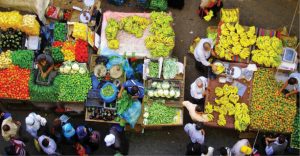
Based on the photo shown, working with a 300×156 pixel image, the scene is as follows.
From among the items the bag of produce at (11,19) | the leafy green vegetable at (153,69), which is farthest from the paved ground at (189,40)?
the bag of produce at (11,19)

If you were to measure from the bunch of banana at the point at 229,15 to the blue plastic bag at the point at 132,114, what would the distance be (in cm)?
289

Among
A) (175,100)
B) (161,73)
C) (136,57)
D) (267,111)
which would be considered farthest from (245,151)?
(136,57)

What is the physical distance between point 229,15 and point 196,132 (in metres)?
3.04

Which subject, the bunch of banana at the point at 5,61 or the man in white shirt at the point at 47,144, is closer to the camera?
the man in white shirt at the point at 47,144

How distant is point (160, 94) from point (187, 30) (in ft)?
7.26

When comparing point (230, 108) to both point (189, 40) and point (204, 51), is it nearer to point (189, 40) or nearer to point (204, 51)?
point (204, 51)

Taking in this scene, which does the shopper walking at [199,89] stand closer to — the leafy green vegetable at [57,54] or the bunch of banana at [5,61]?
the leafy green vegetable at [57,54]

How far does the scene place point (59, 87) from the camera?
9516 millimetres

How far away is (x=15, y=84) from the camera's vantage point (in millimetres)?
9594

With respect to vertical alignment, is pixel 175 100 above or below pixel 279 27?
below

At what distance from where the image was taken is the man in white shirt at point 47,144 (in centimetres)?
872

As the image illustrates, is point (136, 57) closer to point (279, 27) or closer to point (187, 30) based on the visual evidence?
point (187, 30)

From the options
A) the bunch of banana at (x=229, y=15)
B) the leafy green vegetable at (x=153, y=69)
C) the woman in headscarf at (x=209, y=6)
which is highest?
the woman in headscarf at (x=209, y=6)

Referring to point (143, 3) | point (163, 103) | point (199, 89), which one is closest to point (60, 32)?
point (143, 3)
